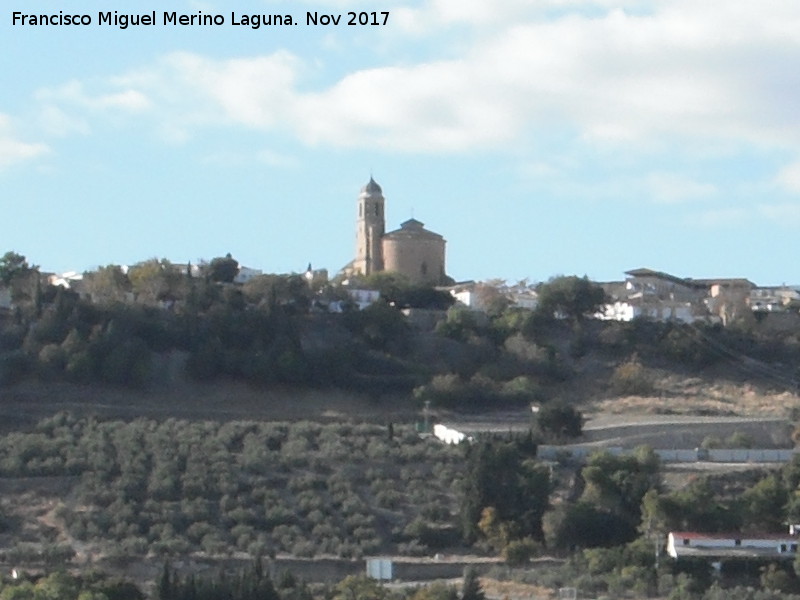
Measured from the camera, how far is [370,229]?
231ft

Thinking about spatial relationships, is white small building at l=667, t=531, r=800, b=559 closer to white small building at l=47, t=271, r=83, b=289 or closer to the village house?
the village house

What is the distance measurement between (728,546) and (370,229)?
3535 cm

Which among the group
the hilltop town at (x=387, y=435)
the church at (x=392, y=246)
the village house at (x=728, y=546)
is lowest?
the village house at (x=728, y=546)

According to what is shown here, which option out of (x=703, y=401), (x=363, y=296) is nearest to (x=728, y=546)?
(x=703, y=401)

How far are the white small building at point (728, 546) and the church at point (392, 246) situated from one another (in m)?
32.1

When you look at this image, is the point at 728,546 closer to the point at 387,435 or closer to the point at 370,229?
the point at 387,435

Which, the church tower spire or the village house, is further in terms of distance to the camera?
the church tower spire

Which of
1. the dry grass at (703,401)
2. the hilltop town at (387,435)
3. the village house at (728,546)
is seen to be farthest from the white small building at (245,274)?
the village house at (728,546)

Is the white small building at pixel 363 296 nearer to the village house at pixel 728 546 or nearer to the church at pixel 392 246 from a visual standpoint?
the church at pixel 392 246

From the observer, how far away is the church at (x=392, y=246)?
6925cm

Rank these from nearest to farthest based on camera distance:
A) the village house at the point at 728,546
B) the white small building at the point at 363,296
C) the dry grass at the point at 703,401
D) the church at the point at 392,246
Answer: the village house at the point at 728,546
the dry grass at the point at 703,401
the white small building at the point at 363,296
the church at the point at 392,246

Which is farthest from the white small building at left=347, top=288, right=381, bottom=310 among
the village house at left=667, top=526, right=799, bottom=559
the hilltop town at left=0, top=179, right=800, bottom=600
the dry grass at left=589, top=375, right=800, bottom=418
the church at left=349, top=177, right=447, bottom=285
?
the village house at left=667, top=526, right=799, bottom=559

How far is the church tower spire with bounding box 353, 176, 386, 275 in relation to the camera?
230ft

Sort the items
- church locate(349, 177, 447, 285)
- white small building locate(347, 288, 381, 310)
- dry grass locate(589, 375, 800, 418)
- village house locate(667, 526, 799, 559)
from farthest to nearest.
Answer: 1. church locate(349, 177, 447, 285)
2. white small building locate(347, 288, 381, 310)
3. dry grass locate(589, 375, 800, 418)
4. village house locate(667, 526, 799, 559)
